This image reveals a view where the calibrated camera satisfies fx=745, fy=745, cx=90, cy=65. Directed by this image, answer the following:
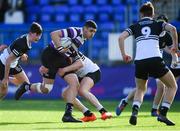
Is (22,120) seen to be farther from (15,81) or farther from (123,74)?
(123,74)

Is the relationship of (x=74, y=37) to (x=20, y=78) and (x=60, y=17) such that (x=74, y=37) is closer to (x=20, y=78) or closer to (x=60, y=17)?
(x=20, y=78)

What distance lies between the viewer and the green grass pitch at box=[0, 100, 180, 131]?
43.7 ft

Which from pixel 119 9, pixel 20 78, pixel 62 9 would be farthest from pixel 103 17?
pixel 20 78

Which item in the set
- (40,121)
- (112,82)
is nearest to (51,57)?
(40,121)

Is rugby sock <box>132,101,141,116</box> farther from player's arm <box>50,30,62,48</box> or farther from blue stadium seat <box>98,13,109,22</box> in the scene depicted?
blue stadium seat <box>98,13,109,22</box>

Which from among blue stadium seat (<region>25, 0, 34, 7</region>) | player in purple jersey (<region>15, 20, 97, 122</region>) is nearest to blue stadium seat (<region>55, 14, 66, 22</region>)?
blue stadium seat (<region>25, 0, 34, 7</region>)

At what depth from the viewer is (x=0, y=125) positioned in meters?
13.8

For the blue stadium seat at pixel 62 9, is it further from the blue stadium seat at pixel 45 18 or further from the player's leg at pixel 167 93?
the player's leg at pixel 167 93

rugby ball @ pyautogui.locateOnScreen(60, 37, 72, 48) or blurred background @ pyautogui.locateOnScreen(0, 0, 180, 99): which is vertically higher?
rugby ball @ pyautogui.locateOnScreen(60, 37, 72, 48)

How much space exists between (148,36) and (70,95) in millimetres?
2000

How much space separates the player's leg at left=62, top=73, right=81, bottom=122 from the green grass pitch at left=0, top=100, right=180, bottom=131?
0.67 feet

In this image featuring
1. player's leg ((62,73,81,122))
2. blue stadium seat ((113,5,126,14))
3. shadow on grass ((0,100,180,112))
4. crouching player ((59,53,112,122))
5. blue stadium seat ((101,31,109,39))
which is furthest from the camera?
blue stadium seat ((113,5,126,14))

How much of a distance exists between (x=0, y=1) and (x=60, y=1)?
8.03 feet

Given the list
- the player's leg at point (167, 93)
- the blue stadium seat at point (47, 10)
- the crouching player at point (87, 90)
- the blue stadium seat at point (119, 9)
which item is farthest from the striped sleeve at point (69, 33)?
the blue stadium seat at point (47, 10)
